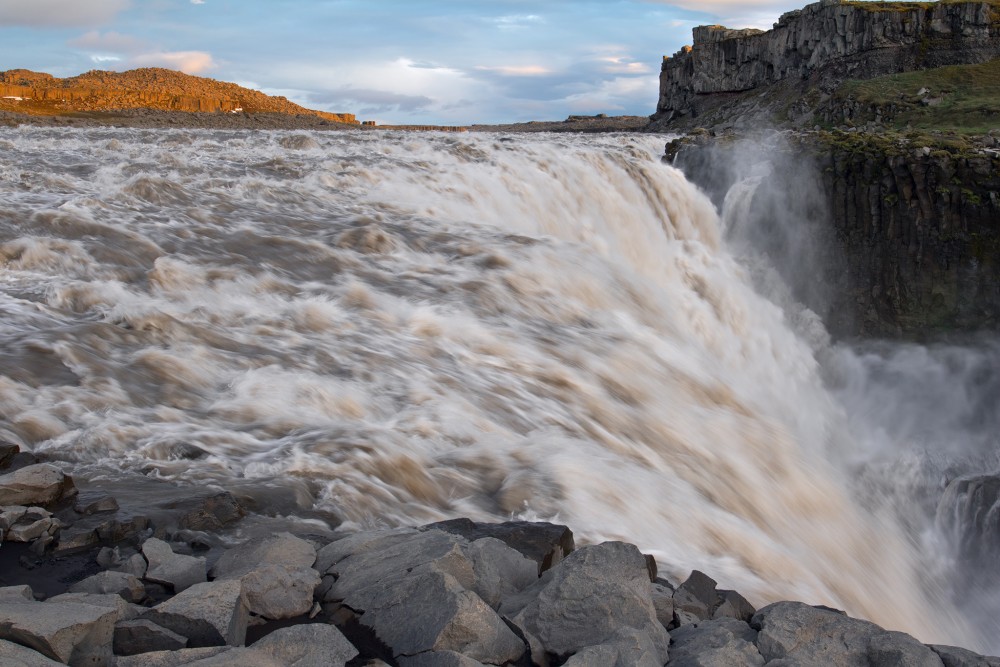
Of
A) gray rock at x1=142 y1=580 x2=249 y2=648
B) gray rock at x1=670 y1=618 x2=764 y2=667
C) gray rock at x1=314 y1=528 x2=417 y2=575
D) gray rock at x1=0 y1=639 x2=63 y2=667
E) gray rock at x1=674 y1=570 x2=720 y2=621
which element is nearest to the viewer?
gray rock at x1=0 y1=639 x2=63 y2=667

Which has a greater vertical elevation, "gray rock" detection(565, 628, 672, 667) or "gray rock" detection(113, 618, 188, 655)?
"gray rock" detection(113, 618, 188, 655)

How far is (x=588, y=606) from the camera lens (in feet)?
12.6

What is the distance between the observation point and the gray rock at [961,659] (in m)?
4.02

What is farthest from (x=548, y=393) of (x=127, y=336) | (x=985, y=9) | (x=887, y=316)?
(x=985, y=9)

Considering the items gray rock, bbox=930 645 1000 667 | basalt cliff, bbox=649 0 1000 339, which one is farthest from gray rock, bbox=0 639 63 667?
basalt cliff, bbox=649 0 1000 339

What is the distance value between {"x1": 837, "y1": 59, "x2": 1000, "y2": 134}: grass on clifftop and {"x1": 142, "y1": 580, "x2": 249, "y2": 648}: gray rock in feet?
95.8

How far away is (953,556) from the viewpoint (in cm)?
A: 1030

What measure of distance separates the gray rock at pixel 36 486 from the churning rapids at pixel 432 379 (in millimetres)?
350

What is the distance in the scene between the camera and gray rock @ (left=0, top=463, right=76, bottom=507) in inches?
175

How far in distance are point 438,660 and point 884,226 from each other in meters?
17.8

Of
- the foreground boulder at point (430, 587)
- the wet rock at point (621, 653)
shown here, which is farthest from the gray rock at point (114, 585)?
the wet rock at point (621, 653)

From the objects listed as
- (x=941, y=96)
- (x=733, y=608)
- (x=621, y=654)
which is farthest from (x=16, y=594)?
(x=941, y=96)

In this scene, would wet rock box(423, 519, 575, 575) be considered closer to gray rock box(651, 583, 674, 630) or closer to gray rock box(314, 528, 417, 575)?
gray rock box(314, 528, 417, 575)

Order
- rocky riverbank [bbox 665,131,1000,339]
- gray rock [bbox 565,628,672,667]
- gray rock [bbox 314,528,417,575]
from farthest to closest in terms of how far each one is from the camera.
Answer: rocky riverbank [bbox 665,131,1000,339] → gray rock [bbox 314,528,417,575] → gray rock [bbox 565,628,672,667]
